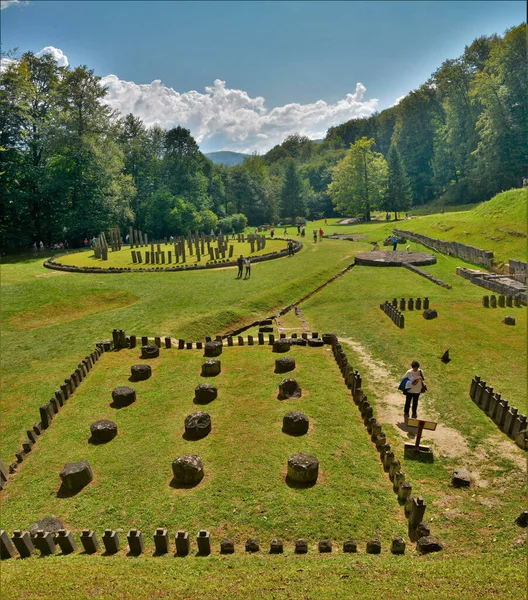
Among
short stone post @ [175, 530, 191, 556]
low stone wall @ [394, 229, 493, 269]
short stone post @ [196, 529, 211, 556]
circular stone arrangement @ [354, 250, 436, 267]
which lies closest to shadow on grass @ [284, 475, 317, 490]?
short stone post @ [196, 529, 211, 556]

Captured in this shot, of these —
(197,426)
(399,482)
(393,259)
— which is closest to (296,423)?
(197,426)

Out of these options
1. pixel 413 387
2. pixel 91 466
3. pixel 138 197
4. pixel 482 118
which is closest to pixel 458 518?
pixel 413 387

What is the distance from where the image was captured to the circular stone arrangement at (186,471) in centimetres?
895

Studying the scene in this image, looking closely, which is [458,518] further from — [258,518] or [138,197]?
[138,197]

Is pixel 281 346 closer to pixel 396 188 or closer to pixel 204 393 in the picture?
pixel 204 393

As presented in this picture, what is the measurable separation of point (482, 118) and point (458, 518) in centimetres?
6668

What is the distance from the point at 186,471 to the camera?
8.95 m

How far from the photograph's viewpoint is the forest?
Result: 44.4 meters

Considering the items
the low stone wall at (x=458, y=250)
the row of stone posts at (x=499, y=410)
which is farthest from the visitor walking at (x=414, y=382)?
the low stone wall at (x=458, y=250)

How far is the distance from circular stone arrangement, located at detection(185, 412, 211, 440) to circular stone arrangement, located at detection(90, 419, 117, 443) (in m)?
2.11

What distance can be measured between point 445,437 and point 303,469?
4.87 meters

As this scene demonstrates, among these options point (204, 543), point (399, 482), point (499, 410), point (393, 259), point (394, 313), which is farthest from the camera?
point (393, 259)

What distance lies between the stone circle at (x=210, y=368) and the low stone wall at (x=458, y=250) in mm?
27023

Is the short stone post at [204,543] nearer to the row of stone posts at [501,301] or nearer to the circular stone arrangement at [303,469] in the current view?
the circular stone arrangement at [303,469]
